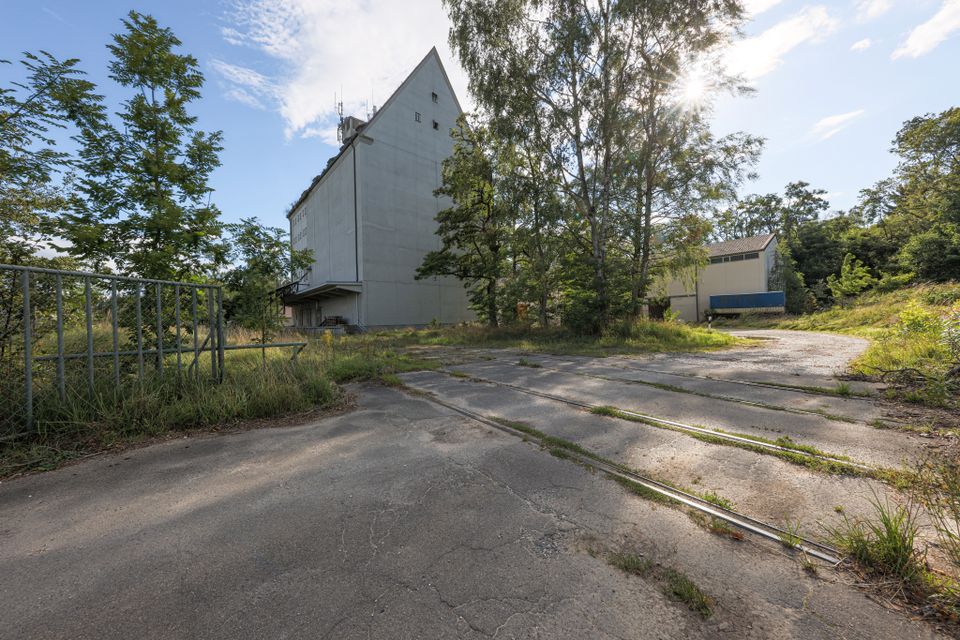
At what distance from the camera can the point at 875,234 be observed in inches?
1293

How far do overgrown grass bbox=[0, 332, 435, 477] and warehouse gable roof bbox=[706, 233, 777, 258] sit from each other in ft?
117

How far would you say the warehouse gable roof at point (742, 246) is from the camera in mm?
32188

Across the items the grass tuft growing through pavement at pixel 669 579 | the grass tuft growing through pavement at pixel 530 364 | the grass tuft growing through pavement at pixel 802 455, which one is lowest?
the grass tuft growing through pavement at pixel 669 579

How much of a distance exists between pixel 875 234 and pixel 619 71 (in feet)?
120

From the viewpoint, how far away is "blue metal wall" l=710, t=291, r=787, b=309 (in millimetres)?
29047

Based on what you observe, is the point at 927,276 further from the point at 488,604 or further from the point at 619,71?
the point at 488,604

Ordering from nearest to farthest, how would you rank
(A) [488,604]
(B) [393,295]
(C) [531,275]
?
(A) [488,604] → (C) [531,275] → (B) [393,295]

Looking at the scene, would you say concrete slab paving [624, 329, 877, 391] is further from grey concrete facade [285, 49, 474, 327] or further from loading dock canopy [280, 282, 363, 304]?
loading dock canopy [280, 282, 363, 304]

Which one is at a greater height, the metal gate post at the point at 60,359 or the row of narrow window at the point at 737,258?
the row of narrow window at the point at 737,258

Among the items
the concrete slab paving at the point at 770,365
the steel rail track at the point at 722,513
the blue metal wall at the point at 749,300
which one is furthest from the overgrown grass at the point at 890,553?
the blue metal wall at the point at 749,300

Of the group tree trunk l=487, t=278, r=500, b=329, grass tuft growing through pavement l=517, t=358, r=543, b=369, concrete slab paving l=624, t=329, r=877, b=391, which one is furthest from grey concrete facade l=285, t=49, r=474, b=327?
concrete slab paving l=624, t=329, r=877, b=391

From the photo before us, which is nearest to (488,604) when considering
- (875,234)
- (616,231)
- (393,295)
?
(616,231)

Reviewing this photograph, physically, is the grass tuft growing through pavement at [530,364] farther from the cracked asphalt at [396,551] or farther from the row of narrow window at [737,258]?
the row of narrow window at [737,258]

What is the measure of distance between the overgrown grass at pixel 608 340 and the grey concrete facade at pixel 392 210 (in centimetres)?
868
